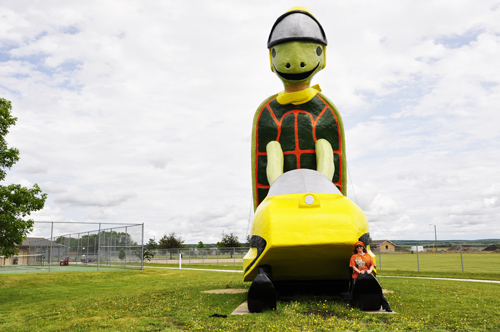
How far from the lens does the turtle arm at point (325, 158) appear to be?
686 cm

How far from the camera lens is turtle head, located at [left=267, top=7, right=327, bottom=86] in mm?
7055

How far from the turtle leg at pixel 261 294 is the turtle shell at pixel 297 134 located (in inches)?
81.6

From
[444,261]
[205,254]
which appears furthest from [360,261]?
[205,254]

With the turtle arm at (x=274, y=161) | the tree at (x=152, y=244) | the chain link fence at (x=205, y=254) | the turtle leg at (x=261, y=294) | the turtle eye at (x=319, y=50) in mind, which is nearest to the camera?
the turtle leg at (x=261, y=294)

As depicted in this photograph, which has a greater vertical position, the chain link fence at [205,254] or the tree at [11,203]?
the tree at [11,203]

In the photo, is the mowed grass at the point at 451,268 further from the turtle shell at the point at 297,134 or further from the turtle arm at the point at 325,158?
the turtle arm at the point at 325,158

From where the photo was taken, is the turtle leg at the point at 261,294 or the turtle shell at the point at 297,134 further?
the turtle shell at the point at 297,134

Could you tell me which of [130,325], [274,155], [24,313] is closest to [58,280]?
[24,313]

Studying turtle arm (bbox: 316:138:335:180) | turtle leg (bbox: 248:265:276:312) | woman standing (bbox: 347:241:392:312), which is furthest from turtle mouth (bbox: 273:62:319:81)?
turtle leg (bbox: 248:265:276:312)

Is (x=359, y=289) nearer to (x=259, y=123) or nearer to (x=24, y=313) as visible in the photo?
(x=259, y=123)

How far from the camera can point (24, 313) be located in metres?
7.70

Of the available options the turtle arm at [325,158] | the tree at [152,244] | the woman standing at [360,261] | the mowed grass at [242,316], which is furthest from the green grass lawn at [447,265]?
the tree at [152,244]

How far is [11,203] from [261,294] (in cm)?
750

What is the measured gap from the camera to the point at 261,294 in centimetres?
558
